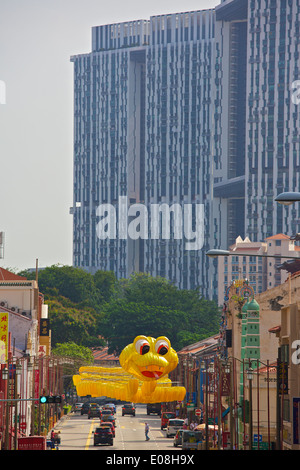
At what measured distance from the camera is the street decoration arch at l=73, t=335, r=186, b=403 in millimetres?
77312

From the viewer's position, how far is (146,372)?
255ft

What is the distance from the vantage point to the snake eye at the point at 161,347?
255ft

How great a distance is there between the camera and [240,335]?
92750 millimetres

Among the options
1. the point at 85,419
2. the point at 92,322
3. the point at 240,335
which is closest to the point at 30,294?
the point at 85,419

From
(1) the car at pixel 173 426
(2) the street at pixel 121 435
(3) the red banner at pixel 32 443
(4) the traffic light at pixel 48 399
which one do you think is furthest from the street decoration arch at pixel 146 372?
(4) the traffic light at pixel 48 399

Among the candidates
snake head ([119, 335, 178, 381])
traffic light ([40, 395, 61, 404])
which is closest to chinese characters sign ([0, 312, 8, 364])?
snake head ([119, 335, 178, 381])

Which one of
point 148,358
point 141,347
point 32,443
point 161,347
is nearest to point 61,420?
point 161,347

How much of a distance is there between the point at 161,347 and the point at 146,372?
2.11 meters

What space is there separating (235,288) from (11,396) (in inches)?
1159

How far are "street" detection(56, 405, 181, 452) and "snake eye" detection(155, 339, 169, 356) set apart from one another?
6957mm

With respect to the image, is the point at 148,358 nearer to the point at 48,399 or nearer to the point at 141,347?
the point at 141,347

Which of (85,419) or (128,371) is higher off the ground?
(128,371)

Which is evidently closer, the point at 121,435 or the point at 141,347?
the point at 141,347
